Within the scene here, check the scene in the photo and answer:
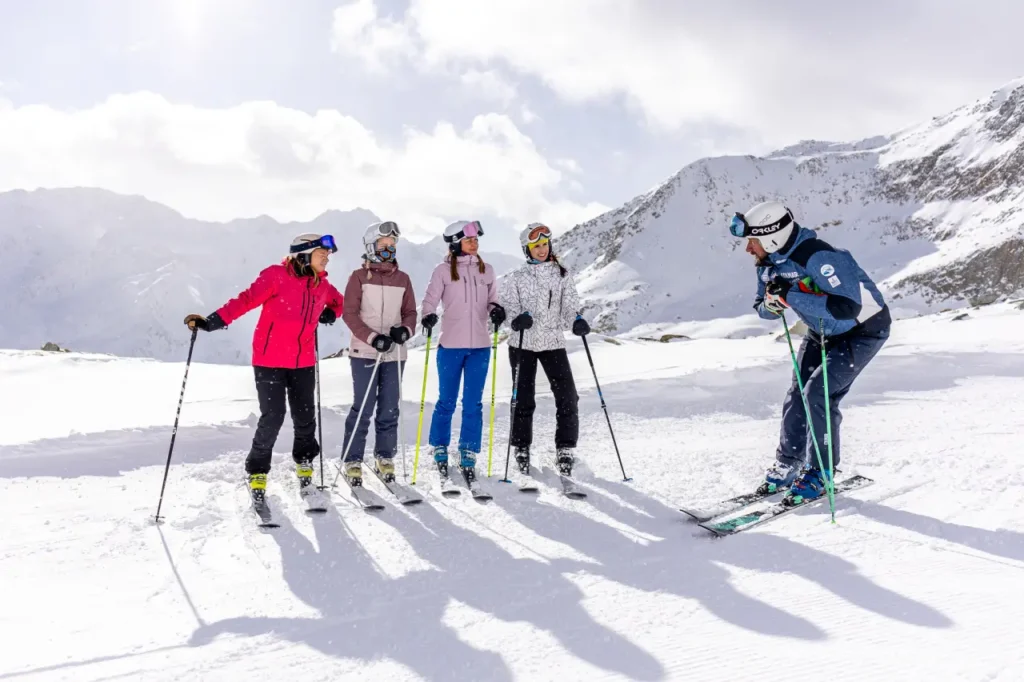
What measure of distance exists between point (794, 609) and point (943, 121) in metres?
128

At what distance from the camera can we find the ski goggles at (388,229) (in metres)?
5.79

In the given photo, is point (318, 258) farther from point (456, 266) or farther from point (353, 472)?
point (353, 472)

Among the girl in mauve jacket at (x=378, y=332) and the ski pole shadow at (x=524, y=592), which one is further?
the girl in mauve jacket at (x=378, y=332)

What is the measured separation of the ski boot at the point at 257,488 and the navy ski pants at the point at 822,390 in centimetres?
437

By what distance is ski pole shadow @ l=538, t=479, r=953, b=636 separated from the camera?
3057 millimetres

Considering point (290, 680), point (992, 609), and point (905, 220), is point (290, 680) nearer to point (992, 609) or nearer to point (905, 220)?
point (992, 609)

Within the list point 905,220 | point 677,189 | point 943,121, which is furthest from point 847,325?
point 943,121

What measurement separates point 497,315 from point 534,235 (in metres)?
0.90

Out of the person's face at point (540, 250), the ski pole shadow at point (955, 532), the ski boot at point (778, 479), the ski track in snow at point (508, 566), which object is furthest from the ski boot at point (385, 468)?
the ski pole shadow at point (955, 532)

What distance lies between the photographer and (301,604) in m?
3.48

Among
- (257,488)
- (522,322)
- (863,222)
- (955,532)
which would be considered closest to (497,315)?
(522,322)

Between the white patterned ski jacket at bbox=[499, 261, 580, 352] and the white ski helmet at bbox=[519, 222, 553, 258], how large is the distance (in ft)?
0.66

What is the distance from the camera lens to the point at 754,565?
3.76m

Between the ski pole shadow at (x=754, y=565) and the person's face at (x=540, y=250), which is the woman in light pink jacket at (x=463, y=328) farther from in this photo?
the ski pole shadow at (x=754, y=565)
